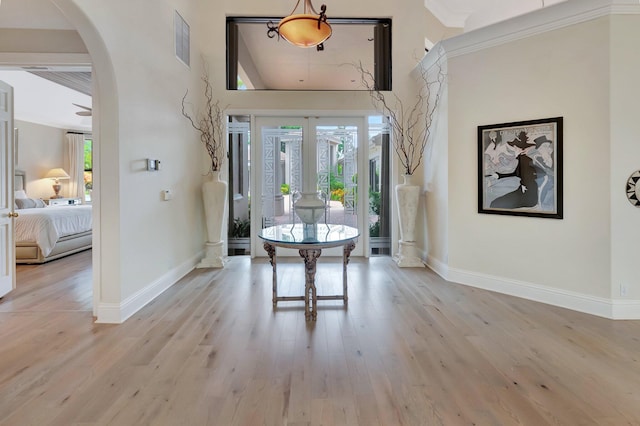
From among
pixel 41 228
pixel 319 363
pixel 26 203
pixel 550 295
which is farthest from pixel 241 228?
pixel 26 203

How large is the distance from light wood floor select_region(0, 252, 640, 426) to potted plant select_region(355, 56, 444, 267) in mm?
1425

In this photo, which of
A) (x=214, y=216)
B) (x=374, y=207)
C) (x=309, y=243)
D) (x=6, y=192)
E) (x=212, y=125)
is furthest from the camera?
(x=374, y=207)

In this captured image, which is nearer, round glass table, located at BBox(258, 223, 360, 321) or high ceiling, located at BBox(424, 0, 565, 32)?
round glass table, located at BBox(258, 223, 360, 321)

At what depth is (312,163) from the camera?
5.50 meters

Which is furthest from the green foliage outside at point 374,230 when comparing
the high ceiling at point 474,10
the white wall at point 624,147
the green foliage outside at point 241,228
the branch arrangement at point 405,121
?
the high ceiling at point 474,10

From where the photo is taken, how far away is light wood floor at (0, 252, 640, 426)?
5.70 feet

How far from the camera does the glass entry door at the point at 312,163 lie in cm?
550

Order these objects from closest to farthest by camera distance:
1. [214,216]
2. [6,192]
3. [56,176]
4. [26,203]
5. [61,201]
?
1. [6,192]
2. [214,216]
3. [26,203]
4. [61,201]
5. [56,176]

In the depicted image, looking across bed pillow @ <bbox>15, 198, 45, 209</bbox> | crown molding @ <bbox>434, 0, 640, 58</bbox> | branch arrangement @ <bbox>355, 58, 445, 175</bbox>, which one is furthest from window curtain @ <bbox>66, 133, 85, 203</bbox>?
crown molding @ <bbox>434, 0, 640, 58</bbox>

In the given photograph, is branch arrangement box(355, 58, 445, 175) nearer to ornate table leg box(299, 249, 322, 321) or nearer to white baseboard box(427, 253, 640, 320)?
white baseboard box(427, 253, 640, 320)

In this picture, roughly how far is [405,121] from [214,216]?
11.0ft

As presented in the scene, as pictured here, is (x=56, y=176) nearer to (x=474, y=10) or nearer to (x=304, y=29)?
(x=304, y=29)

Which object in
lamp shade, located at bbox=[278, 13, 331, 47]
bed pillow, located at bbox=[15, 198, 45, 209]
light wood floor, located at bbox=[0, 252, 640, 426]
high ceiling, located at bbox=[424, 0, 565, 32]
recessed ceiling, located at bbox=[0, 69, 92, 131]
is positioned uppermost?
high ceiling, located at bbox=[424, 0, 565, 32]

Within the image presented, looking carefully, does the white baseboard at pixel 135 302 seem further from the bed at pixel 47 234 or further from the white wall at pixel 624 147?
the white wall at pixel 624 147
